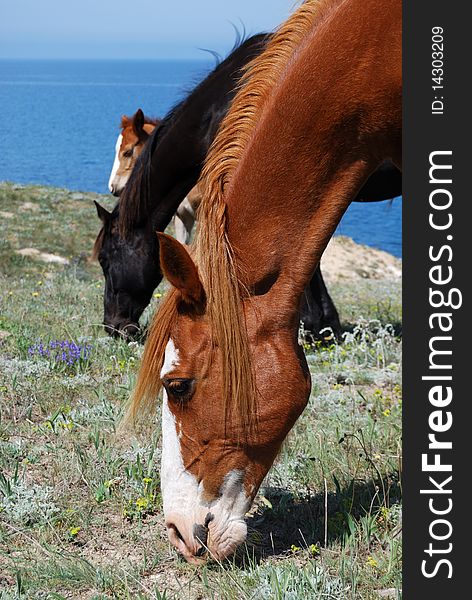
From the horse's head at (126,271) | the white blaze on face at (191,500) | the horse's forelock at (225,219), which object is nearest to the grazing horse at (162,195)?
the horse's head at (126,271)

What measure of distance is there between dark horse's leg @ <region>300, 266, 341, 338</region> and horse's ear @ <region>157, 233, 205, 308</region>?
383cm

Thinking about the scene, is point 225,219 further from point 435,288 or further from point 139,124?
point 139,124

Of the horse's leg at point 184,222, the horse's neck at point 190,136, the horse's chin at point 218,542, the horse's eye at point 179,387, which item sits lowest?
the horse's chin at point 218,542

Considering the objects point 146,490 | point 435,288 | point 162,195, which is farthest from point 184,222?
point 435,288

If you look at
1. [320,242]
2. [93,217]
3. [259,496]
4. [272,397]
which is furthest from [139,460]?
[93,217]

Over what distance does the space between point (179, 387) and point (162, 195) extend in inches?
147

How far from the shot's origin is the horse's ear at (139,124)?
994 cm

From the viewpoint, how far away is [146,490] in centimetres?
349

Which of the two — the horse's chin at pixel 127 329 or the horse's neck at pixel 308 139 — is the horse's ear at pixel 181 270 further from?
the horse's chin at pixel 127 329

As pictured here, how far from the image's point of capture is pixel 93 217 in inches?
635

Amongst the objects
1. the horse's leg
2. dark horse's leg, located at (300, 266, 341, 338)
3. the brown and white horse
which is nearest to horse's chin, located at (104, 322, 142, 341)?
dark horse's leg, located at (300, 266, 341, 338)

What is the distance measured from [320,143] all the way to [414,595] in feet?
4.88

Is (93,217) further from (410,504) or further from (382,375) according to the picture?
(410,504)

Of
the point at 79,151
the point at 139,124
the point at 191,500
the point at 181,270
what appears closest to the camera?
the point at 181,270
